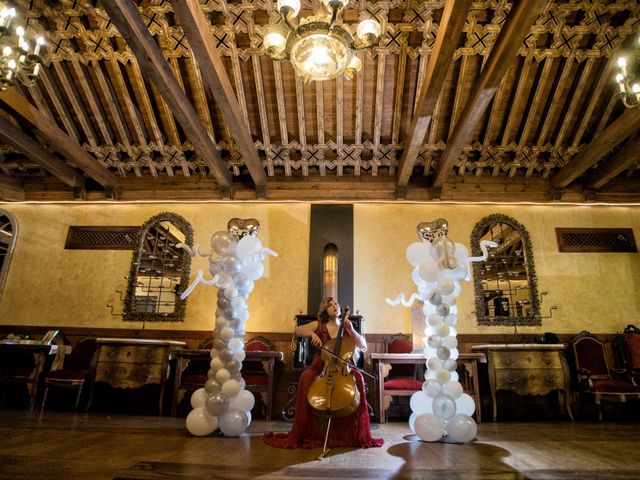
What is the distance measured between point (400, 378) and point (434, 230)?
6.97 ft

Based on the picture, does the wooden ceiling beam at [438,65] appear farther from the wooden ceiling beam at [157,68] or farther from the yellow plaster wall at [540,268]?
the wooden ceiling beam at [157,68]

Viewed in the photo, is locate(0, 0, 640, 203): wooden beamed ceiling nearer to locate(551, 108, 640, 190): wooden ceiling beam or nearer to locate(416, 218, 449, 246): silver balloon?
locate(551, 108, 640, 190): wooden ceiling beam

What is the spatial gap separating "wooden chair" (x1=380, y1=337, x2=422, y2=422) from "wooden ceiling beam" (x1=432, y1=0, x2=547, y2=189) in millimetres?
2999

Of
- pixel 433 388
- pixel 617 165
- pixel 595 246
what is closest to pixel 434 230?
pixel 433 388

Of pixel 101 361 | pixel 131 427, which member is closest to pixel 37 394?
pixel 101 361

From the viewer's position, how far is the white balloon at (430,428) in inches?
137

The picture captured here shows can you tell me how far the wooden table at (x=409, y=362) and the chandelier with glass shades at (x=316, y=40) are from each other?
3.43 meters

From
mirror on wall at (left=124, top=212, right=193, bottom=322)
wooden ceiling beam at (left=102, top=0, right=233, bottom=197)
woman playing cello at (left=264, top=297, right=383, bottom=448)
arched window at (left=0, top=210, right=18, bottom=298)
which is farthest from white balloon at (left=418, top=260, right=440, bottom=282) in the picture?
arched window at (left=0, top=210, right=18, bottom=298)

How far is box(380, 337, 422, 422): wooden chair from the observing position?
15.4ft

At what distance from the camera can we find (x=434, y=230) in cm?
411

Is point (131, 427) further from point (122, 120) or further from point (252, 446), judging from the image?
point (122, 120)

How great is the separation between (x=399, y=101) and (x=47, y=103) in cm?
547

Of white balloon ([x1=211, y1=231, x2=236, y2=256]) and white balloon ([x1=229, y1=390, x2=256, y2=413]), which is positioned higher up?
white balloon ([x1=211, y1=231, x2=236, y2=256])

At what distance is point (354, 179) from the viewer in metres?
6.84
